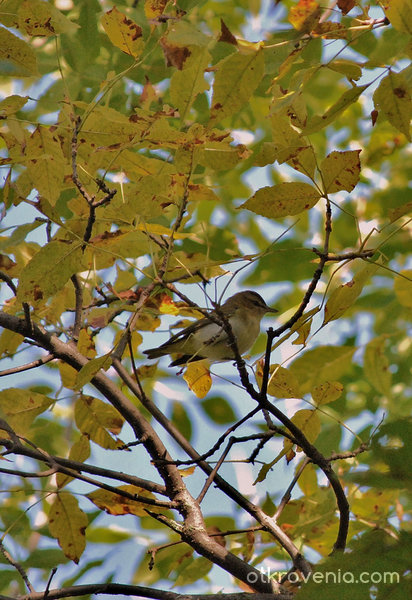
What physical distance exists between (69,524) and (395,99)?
168 cm

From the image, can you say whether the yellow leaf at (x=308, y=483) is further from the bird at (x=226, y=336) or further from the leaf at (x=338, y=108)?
the leaf at (x=338, y=108)

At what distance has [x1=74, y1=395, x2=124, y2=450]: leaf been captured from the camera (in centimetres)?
250

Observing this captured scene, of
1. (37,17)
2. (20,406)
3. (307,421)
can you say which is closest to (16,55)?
(37,17)

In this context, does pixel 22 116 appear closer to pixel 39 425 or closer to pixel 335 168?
pixel 39 425

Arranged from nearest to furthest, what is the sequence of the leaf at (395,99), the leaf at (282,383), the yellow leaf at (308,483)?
1. the leaf at (395,99)
2. the leaf at (282,383)
3. the yellow leaf at (308,483)

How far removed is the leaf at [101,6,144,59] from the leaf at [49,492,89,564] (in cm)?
143

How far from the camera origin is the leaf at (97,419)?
2.50 m

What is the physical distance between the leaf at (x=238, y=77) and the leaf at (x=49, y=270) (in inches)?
22.2

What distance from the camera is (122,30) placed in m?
1.90

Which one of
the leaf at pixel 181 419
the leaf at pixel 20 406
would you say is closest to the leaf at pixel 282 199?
the leaf at pixel 20 406

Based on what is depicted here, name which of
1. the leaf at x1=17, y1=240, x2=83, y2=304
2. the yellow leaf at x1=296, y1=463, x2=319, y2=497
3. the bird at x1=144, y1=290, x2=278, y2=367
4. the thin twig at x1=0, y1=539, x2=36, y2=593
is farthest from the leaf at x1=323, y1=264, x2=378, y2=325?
the bird at x1=144, y1=290, x2=278, y2=367

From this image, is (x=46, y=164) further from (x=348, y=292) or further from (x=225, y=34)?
(x=348, y=292)

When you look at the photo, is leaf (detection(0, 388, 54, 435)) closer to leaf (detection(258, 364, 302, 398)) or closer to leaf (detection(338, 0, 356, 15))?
leaf (detection(258, 364, 302, 398))

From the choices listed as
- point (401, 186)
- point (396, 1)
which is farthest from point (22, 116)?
point (396, 1)
